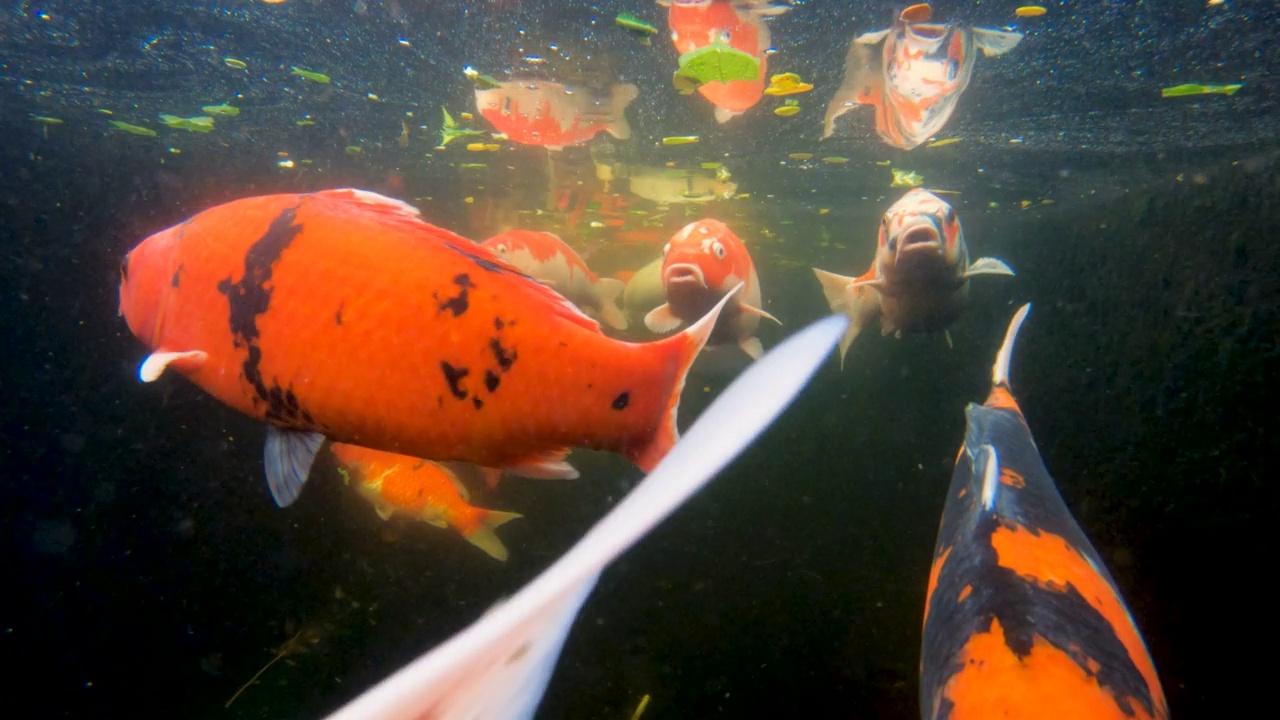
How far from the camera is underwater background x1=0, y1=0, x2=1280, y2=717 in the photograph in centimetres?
621

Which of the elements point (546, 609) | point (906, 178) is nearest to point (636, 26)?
point (546, 609)

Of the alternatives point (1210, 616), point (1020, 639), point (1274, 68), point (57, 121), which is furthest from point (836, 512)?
point (57, 121)

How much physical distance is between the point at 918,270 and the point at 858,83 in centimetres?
396

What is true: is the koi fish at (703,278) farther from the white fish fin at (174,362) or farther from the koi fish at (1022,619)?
the white fish fin at (174,362)

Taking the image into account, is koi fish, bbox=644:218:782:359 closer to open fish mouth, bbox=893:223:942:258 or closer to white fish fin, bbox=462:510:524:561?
open fish mouth, bbox=893:223:942:258

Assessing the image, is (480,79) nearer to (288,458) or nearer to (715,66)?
(715,66)

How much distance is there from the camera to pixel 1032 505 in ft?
8.24

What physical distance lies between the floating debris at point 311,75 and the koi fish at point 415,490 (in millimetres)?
6531

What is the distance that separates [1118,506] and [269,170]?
1749 centimetres

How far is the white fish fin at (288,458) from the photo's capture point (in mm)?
2357

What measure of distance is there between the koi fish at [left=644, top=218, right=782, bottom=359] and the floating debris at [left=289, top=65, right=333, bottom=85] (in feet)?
21.5

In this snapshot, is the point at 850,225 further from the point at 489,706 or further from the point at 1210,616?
the point at 489,706

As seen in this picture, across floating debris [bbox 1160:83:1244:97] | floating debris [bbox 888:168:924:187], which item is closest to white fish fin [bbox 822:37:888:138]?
floating debris [bbox 888:168:924:187]

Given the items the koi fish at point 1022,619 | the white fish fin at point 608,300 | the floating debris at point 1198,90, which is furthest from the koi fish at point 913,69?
the koi fish at point 1022,619
